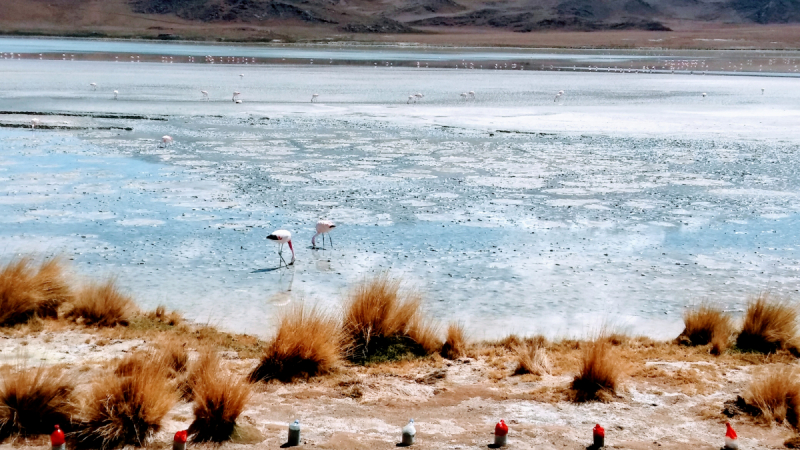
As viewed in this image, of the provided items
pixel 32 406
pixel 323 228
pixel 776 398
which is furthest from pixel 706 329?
pixel 32 406

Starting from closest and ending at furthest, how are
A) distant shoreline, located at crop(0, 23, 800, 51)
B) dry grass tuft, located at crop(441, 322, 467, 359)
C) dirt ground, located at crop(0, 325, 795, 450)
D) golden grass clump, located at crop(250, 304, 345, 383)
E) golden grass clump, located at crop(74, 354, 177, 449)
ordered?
golden grass clump, located at crop(74, 354, 177, 449)
dirt ground, located at crop(0, 325, 795, 450)
golden grass clump, located at crop(250, 304, 345, 383)
dry grass tuft, located at crop(441, 322, 467, 359)
distant shoreline, located at crop(0, 23, 800, 51)

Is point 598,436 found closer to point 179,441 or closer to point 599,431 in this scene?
point 599,431

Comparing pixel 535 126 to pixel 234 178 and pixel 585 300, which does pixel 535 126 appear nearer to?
pixel 234 178

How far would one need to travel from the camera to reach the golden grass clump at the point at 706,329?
6977mm

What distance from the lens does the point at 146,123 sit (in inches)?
795

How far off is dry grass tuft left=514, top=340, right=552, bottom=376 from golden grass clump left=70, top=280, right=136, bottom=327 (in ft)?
10.5

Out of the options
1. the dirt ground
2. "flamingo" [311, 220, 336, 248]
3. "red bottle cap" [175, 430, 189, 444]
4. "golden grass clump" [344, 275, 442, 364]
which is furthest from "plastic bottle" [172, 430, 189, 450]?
"flamingo" [311, 220, 336, 248]

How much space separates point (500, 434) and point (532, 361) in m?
1.54

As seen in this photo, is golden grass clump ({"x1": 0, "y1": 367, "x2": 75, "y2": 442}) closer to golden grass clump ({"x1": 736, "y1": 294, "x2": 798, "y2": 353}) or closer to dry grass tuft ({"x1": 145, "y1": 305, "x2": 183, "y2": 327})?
dry grass tuft ({"x1": 145, "y1": 305, "x2": 183, "y2": 327})

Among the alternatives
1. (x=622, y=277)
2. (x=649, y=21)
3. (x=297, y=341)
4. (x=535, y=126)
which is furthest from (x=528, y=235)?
(x=649, y=21)

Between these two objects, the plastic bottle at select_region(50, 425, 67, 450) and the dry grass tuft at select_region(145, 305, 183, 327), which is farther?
the dry grass tuft at select_region(145, 305, 183, 327)

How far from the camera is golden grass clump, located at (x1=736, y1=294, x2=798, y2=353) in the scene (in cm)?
693

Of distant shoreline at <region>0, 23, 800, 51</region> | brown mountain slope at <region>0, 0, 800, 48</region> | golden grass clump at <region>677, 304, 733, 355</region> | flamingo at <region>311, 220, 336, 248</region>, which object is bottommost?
golden grass clump at <region>677, 304, 733, 355</region>

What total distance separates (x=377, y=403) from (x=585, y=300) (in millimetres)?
3111
